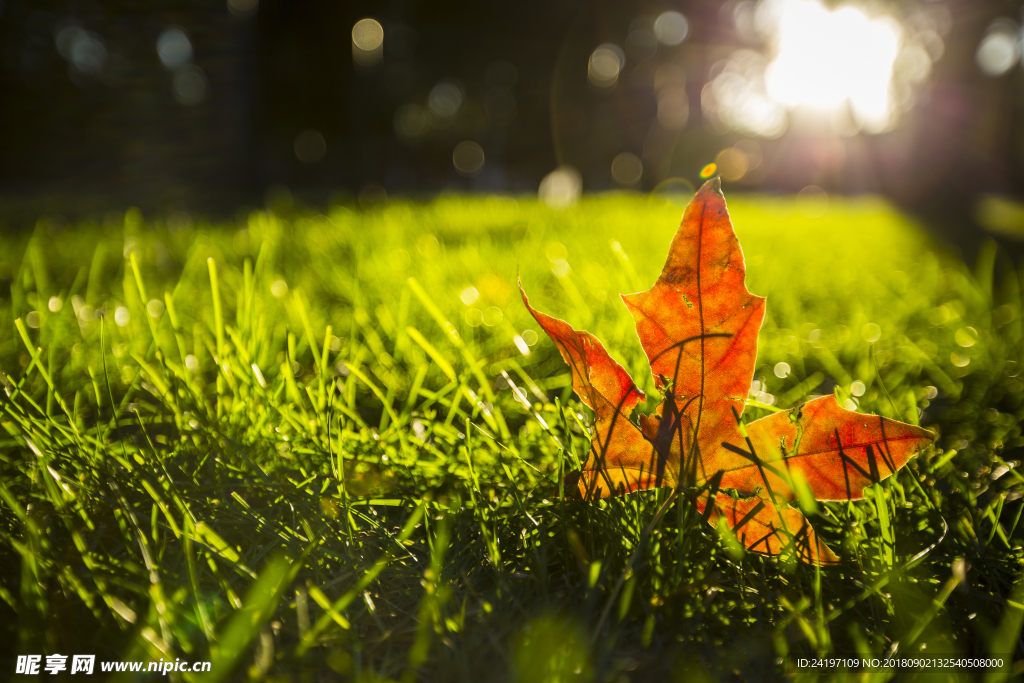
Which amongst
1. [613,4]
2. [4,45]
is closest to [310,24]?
[4,45]

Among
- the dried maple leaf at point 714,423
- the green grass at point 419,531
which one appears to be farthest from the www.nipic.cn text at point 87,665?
the dried maple leaf at point 714,423

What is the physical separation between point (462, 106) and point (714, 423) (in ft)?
82.8

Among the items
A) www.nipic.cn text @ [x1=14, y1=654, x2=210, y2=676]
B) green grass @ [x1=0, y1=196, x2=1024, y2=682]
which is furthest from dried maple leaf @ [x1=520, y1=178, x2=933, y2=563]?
www.nipic.cn text @ [x1=14, y1=654, x2=210, y2=676]

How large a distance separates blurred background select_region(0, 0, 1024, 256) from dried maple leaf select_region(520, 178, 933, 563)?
0.37 feet

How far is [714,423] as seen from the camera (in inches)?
24.3

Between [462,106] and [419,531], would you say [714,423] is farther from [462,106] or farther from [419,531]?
[462,106]

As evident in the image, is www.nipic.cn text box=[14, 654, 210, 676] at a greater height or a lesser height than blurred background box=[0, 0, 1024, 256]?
lesser

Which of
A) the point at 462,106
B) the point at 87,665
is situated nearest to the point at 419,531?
the point at 87,665

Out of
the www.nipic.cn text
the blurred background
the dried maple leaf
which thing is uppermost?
the blurred background

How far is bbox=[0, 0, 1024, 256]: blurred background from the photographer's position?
8.48 m

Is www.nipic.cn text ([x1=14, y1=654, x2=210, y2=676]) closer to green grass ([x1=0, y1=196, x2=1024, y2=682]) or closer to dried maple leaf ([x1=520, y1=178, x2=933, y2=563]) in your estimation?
green grass ([x1=0, y1=196, x2=1024, y2=682])

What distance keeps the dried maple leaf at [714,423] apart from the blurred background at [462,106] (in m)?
0.11

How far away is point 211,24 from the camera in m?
8.38

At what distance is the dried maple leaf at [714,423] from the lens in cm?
56
